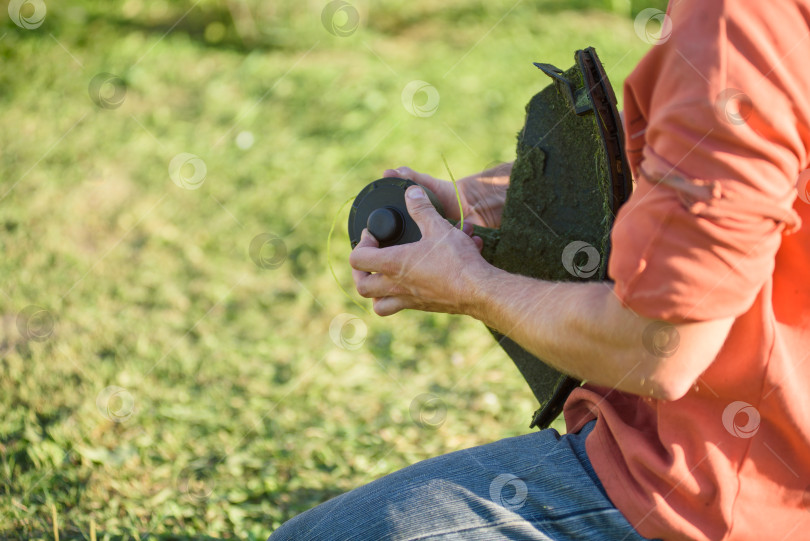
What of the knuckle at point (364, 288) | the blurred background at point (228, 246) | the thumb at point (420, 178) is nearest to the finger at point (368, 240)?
the knuckle at point (364, 288)

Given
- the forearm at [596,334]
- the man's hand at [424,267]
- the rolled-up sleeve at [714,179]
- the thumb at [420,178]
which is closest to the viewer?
the rolled-up sleeve at [714,179]

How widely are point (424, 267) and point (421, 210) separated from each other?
194mm

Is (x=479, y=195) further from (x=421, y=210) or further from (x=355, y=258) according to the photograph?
(x=355, y=258)

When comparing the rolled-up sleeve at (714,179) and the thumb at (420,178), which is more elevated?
the rolled-up sleeve at (714,179)

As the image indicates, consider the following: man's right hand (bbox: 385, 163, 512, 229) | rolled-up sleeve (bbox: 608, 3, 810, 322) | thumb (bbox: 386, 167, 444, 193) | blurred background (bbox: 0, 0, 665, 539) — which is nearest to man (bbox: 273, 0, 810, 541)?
rolled-up sleeve (bbox: 608, 3, 810, 322)

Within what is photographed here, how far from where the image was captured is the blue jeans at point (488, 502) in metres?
1.54

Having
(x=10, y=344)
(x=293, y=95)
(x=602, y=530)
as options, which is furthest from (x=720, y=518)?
(x=293, y=95)

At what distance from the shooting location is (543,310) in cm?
148

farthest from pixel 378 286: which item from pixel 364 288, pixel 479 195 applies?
pixel 479 195

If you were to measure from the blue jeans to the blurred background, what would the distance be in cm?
116

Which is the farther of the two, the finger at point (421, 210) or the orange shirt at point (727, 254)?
the finger at point (421, 210)

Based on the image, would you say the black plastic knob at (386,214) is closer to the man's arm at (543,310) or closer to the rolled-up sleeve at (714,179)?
the man's arm at (543,310)

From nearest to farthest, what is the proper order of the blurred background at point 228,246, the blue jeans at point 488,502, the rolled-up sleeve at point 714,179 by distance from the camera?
the rolled-up sleeve at point 714,179 → the blue jeans at point 488,502 → the blurred background at point 228,246

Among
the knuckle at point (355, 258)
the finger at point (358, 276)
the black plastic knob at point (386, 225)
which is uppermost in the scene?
the black plastic knob at point (386, 225)
